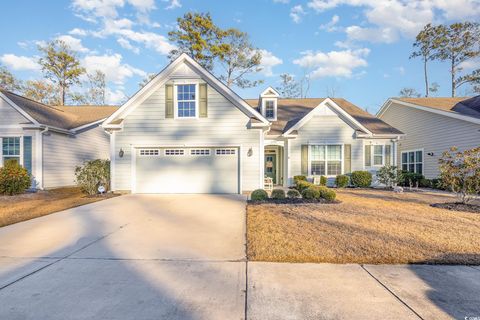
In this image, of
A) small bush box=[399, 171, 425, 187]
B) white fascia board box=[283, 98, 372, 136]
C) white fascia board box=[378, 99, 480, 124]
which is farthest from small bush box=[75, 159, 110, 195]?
white fascia board box=[378, 99, 480, 124]

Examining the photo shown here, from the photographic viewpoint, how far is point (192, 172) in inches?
449

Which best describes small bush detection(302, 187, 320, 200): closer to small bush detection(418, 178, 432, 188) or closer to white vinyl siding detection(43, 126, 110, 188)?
small bush detection(418, 178, 432, 188)

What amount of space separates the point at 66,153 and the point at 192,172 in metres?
8.14

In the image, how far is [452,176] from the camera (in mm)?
8047

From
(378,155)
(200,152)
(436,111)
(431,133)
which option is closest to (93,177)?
(200,152)

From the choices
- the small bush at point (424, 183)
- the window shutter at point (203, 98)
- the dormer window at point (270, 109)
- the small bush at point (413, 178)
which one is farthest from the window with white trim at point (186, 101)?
the small bush at point (424, 183)

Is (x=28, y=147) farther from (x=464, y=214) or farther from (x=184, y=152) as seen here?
(x=464, y=214)

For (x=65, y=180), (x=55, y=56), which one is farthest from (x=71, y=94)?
(x=65, y=180)

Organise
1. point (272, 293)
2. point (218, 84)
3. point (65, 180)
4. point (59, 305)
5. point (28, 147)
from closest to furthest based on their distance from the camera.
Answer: point (59, 305), point (272, 293), point (218, 84), point (28, 147), point (65, 180)

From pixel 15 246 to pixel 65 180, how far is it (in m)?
11.1

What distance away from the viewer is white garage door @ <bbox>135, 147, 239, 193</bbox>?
1136cm

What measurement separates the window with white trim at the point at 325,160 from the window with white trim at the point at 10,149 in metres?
Answer: 15.4

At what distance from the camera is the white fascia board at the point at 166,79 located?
1106 cm

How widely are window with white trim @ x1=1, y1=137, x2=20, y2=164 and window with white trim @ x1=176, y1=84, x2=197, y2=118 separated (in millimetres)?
8711
